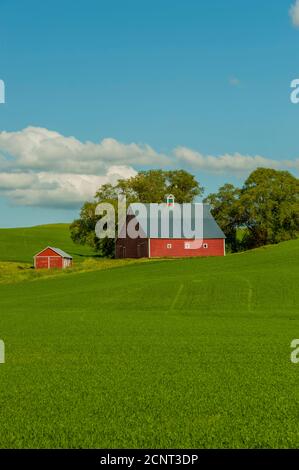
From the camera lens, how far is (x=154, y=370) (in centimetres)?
1788

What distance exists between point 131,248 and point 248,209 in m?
20.4

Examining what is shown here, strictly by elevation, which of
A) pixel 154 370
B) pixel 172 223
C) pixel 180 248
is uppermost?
pixel 172 223

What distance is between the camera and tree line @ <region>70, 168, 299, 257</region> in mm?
105750

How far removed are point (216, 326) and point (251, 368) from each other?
42.1 ft

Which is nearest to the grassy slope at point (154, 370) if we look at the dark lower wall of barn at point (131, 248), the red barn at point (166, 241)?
the red barn at point (166, 241)

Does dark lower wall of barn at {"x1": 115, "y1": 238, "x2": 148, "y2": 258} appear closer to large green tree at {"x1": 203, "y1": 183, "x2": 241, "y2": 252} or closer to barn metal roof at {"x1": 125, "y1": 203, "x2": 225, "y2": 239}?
barn metal roof at {"x1": 125, "y1": 203, "x2": 225, "y2": 239}

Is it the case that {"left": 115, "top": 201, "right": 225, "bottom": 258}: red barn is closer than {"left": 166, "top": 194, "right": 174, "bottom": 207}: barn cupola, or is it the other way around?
{"left": 115, "top": 201, "right": 225, "bottom": 258}: red barn

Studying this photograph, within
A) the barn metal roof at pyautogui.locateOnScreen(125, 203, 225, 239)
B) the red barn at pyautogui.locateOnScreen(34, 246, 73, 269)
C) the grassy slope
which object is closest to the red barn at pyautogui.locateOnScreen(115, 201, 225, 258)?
the barn metal roof at pyautogui.locateOnScreen(125, 203, 225, 239)

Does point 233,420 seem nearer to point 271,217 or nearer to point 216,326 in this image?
point 216,326

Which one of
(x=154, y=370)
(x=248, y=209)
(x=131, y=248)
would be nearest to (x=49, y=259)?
(x=131, y=248)

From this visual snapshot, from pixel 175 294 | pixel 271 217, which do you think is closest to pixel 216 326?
pixel 175 294

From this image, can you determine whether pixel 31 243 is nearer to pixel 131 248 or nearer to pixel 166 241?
pixel 131 248

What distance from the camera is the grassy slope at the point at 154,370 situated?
36.9 feet

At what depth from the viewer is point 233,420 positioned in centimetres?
1195
